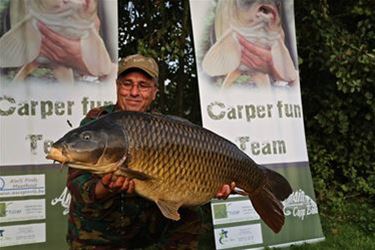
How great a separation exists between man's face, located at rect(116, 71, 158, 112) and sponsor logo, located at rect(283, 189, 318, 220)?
2441 millimetres

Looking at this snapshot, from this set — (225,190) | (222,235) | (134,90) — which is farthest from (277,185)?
(222,235)

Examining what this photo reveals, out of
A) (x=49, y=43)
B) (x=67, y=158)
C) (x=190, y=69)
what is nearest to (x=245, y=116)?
(x=190, y=69)

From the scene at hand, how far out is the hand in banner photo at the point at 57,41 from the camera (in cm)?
362

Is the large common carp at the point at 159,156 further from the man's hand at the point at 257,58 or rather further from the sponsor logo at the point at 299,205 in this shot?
the sponsor logo at the point at 299,205

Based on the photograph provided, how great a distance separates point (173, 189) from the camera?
1.90 metres

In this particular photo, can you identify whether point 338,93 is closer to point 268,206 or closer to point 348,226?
point 348,226

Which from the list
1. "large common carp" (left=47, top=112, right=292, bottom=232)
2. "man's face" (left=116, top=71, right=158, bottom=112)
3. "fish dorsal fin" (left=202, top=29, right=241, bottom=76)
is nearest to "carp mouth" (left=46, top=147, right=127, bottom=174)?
"large common carp" (left=47, top=112, right=292, bottom=232)

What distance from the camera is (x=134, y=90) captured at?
235cm

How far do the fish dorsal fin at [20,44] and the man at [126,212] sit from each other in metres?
1.37

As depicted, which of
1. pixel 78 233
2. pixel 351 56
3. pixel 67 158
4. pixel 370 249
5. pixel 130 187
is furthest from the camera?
pixel 351 56

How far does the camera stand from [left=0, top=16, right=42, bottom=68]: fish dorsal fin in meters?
3.58

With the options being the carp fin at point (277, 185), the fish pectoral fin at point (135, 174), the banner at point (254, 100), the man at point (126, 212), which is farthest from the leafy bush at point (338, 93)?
the fish pectoral fin at point (135, 174)

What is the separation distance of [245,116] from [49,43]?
1632mm

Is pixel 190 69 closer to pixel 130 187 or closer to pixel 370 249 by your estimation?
pixel 370 249
